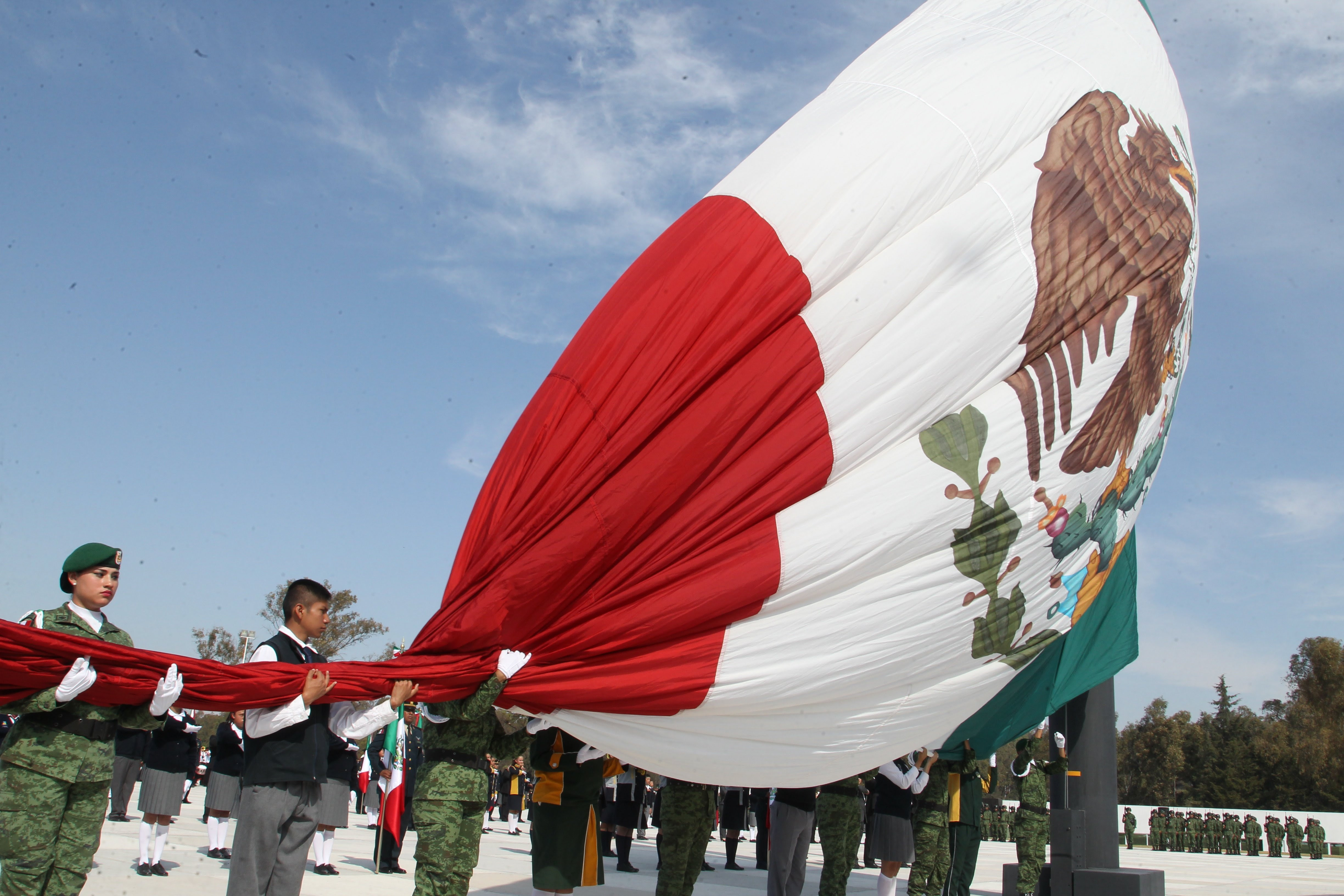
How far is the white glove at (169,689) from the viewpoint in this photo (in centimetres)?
380

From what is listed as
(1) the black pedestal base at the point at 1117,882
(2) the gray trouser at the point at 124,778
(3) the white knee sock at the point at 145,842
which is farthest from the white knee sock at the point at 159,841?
(1) the black pedestal base at the point at 1117,882

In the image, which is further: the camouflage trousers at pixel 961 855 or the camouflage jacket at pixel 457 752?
the camouflage trousers at pixel 961 855

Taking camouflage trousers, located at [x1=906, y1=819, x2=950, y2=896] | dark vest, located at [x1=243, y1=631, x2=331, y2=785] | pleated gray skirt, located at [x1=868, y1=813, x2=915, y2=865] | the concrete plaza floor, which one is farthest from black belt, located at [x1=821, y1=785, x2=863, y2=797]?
dark vest, located at [x1=243, y1=631, x2=331, y2=785]

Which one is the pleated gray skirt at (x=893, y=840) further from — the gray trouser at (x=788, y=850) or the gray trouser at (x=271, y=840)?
the gray trouser at (x=271, y=840)

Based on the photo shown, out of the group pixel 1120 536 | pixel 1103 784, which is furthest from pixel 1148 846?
pixel 1120 536

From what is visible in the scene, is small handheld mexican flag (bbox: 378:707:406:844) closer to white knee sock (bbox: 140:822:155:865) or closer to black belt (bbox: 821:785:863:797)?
white knee sock (bbox: 140:822:155:865)

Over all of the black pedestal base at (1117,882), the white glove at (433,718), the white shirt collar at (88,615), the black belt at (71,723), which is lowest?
the black pedestal base at (1117,882)

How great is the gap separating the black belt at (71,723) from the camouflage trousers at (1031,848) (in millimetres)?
8377

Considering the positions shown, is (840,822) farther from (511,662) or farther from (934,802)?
(511,662)

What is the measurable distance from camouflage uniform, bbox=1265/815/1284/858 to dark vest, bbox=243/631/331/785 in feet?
104

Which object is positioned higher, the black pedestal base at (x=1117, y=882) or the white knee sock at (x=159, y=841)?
the black pedestal base at (x=1117, y=882)

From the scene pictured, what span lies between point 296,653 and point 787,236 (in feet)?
9.60

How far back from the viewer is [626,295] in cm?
462

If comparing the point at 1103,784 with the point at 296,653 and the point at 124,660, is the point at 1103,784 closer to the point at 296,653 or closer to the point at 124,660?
the point at 296,653
